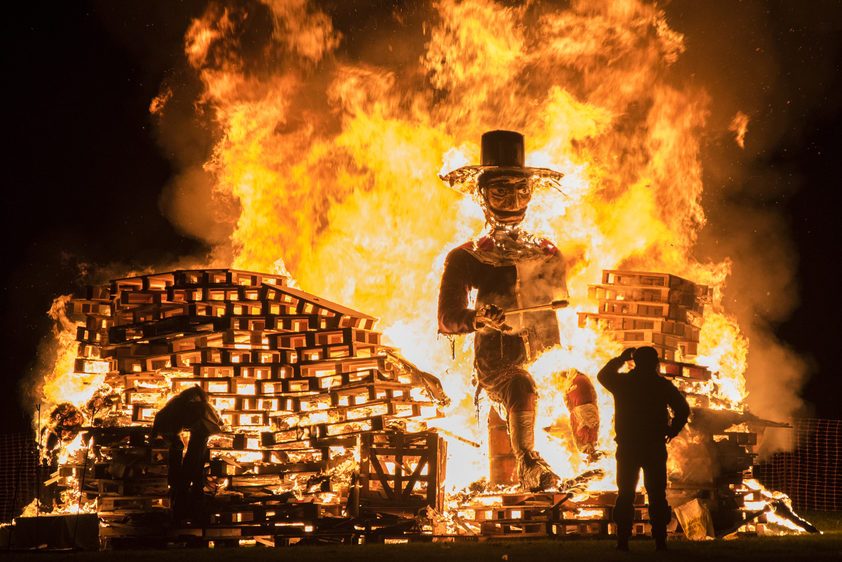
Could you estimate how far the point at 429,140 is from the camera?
82.9 feet

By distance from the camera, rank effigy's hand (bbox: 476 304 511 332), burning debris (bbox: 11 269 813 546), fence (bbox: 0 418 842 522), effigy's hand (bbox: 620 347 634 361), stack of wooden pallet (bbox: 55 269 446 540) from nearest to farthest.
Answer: effigy's hand (bbox: 620 347 634 361) → burning debris (bbox: 11 269 813 546) → stack of wooden pallet (bbox: 55 269 446 540) → effigy's hand (bbox: 476 304 511 332) → fence (bbox: 0 418 842 522)

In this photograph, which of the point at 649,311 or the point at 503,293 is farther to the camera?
the point at 649,311

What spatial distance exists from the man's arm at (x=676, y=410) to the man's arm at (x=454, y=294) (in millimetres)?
6315

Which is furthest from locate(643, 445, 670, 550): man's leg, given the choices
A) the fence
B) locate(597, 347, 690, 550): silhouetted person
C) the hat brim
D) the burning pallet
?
the fence

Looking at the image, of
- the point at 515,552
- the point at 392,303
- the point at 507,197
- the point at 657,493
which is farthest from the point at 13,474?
the point at 657,493

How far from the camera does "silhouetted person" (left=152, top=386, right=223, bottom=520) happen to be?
716 inches

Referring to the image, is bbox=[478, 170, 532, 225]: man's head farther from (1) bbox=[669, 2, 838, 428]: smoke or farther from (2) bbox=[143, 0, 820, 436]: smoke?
(1) bbox=[669, 2, 838, 428]: smoke

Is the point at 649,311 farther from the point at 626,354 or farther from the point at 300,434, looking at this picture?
the point at 626,354

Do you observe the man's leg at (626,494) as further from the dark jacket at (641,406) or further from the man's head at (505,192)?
the man's head at (505,192)

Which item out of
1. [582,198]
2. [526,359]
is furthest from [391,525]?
[582,198]

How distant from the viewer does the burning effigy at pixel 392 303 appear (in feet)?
62.5

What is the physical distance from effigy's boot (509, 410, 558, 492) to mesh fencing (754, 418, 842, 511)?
10.5 meters

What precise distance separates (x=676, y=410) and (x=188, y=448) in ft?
23.9

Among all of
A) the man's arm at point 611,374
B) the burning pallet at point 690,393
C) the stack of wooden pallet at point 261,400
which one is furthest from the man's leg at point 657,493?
the stack of wooden pallet at point 261,400
